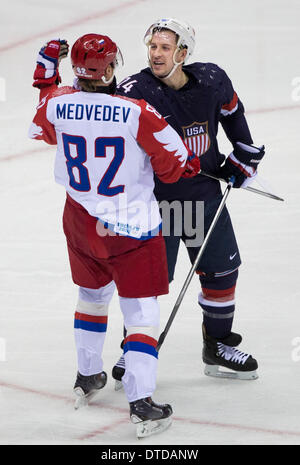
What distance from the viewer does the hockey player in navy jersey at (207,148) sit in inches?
125

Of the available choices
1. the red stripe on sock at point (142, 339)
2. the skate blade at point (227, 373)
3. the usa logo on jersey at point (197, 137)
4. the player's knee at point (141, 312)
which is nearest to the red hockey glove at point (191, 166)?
the usa logo on jersey at point (197, 137)

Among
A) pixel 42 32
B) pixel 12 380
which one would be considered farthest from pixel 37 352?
pixel 42 32

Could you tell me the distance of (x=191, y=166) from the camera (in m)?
3.03

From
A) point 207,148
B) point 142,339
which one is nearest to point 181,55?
point 207,148

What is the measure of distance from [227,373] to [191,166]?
0.85 meters

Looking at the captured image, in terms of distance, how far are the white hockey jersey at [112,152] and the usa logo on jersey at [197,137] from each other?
0.85ft

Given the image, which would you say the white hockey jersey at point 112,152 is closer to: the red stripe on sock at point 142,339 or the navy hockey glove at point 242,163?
the red stripe on sock at point 142,339

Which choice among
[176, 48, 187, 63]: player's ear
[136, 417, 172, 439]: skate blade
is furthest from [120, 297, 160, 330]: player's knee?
[176, 48, 187, 63]: player's ear

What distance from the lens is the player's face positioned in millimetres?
3164

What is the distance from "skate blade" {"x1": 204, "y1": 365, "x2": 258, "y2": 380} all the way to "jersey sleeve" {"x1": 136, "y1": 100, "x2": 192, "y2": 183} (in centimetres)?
86

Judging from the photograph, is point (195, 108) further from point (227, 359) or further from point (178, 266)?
point (178, 266)

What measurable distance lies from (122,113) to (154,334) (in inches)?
27.2

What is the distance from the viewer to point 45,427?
305cm
